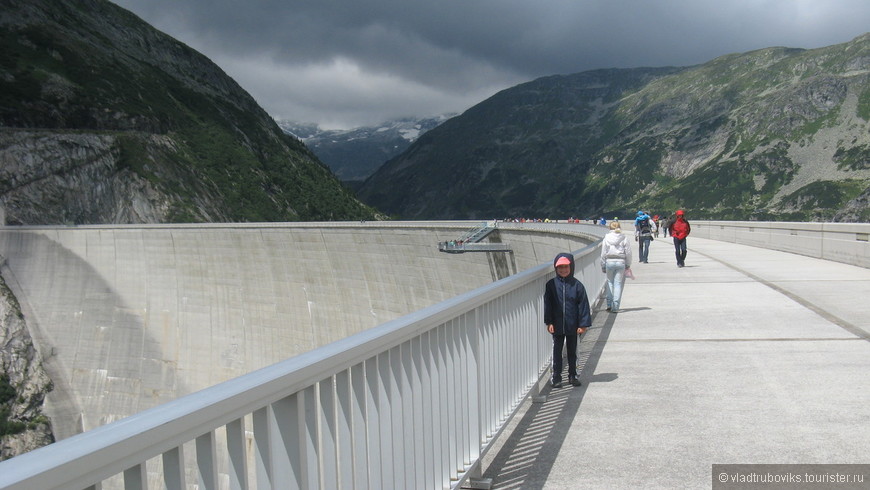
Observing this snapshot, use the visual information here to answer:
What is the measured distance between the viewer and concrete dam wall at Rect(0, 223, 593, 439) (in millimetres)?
44438

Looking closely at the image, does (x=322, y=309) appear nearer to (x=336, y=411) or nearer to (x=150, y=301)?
(x=150, y=301)

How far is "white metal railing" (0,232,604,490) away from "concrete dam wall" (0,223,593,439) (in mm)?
36863

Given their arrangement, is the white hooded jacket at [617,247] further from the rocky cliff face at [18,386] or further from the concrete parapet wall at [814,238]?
the rocky cliff face at [18,386]

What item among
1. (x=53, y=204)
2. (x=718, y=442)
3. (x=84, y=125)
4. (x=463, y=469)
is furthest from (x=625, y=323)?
(x=84, y=125)

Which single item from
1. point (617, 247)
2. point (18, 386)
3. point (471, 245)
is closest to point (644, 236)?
point (617, 247)

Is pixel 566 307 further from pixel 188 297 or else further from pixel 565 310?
pixel 188 297

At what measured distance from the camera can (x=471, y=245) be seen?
4059cm

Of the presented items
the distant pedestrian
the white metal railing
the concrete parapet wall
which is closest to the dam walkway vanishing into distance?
the white metal railing

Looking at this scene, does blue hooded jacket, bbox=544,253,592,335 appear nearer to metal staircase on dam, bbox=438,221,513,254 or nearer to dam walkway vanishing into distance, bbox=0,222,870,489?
dam walkway vanishing into distance, bbox=0,222,870,489

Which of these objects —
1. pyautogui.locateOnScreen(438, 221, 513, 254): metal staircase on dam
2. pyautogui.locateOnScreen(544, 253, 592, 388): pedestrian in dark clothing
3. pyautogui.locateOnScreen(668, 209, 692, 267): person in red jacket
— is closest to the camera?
pyautogui.locateOnScreen(544, 253, 592, 388): pedestrian in dark clothing

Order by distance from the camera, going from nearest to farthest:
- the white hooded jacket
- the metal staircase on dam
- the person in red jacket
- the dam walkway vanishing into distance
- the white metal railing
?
the white metal railing, the dam walkway vanishing into distance, the white hooded jacket, the person in red jacket, the metal staircase on dam

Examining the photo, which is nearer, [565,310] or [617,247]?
[565,310]

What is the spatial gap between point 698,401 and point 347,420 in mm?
4586

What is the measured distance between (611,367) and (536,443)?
2.89 meters
